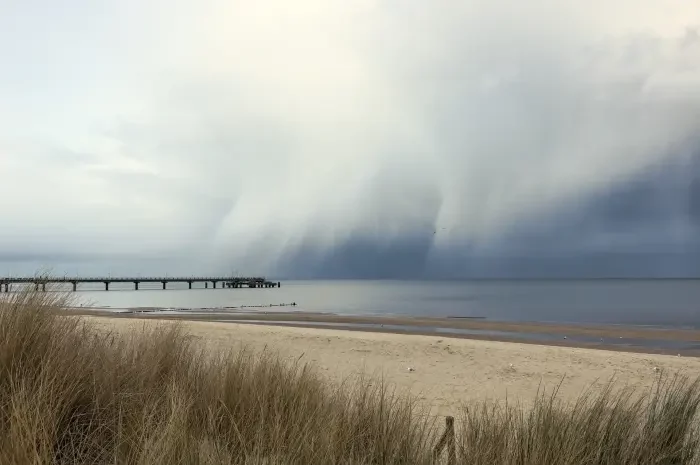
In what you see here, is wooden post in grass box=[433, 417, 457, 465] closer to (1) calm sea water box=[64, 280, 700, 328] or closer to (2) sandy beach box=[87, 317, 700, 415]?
(2) sandy beach box=[87, 317, 700, 415]

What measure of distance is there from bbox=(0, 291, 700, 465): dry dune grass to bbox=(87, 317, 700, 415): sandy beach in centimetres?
491

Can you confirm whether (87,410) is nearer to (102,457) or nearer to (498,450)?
(102,457)

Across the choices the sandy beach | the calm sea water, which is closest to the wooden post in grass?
the sandy beach

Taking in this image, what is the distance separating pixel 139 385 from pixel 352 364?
1018 cm

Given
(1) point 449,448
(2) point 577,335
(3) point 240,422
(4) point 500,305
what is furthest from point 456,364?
(4) point 500,305

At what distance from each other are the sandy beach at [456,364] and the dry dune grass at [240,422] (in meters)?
4.91

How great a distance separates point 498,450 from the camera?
163 inches

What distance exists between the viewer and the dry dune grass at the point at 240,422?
3805 mm

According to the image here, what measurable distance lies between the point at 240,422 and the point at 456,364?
1183cm

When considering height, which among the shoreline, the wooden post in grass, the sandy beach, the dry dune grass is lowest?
the shoreline

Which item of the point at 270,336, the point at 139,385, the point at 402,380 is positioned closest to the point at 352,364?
the point at 402,380

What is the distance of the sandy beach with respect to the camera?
12023mm

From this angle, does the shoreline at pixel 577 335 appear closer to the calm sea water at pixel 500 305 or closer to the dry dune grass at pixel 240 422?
the calm sea water at pixel 500 305

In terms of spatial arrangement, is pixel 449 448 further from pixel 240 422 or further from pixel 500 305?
pixel 500 305
